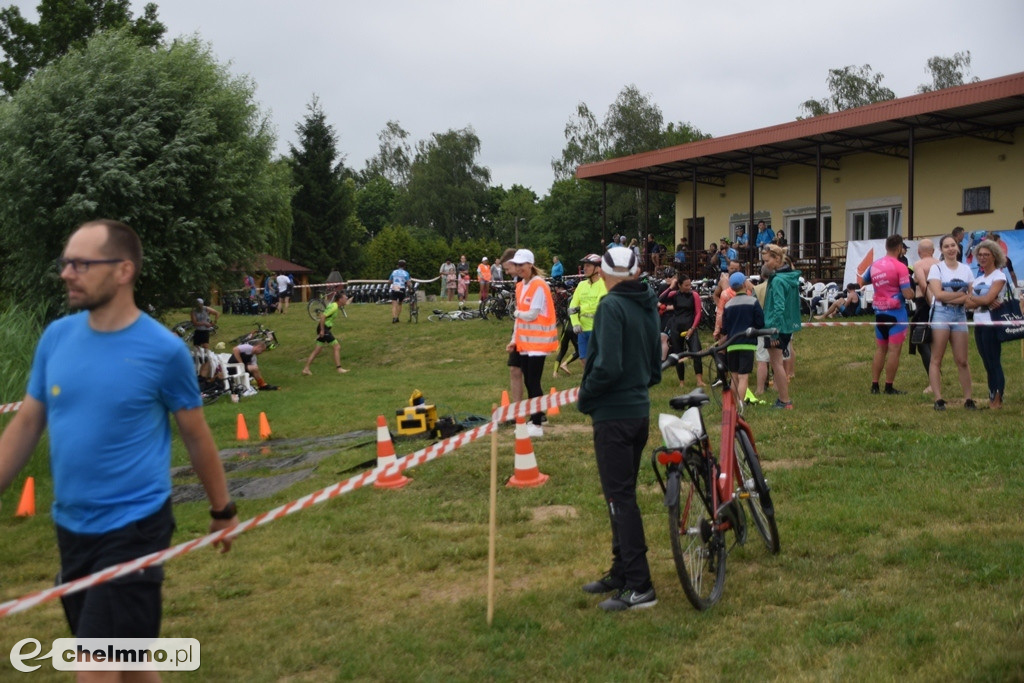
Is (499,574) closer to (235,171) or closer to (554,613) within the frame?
(554,613)

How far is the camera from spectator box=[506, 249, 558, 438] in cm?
1002

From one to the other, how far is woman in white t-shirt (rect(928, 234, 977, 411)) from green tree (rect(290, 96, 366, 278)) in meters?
47.0

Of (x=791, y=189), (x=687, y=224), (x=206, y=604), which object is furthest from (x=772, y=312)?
(x=687, y=224)

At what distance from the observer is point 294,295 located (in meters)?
50.1

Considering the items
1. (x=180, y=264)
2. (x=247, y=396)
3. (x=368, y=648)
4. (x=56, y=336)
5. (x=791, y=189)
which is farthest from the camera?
(x=791, y=189)

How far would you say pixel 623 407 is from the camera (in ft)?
17.1

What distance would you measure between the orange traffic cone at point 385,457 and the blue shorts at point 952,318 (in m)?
6.03

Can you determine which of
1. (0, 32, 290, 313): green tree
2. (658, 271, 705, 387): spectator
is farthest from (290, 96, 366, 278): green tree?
(658, 271, 705, 387): spectator

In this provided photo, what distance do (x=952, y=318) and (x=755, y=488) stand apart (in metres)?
5.65

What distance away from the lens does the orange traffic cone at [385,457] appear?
8.62 m

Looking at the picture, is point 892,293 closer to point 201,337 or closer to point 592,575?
point 592,575

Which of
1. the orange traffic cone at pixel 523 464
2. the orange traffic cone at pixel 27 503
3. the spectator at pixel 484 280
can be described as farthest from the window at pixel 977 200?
the orange traffic cone at pixel 27 503

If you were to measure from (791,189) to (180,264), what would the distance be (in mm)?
19222

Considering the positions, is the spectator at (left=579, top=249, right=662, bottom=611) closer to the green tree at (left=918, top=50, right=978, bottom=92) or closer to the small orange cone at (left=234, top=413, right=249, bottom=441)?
the small orange cone at (left=234, top=413, right=249, bottom=441)
